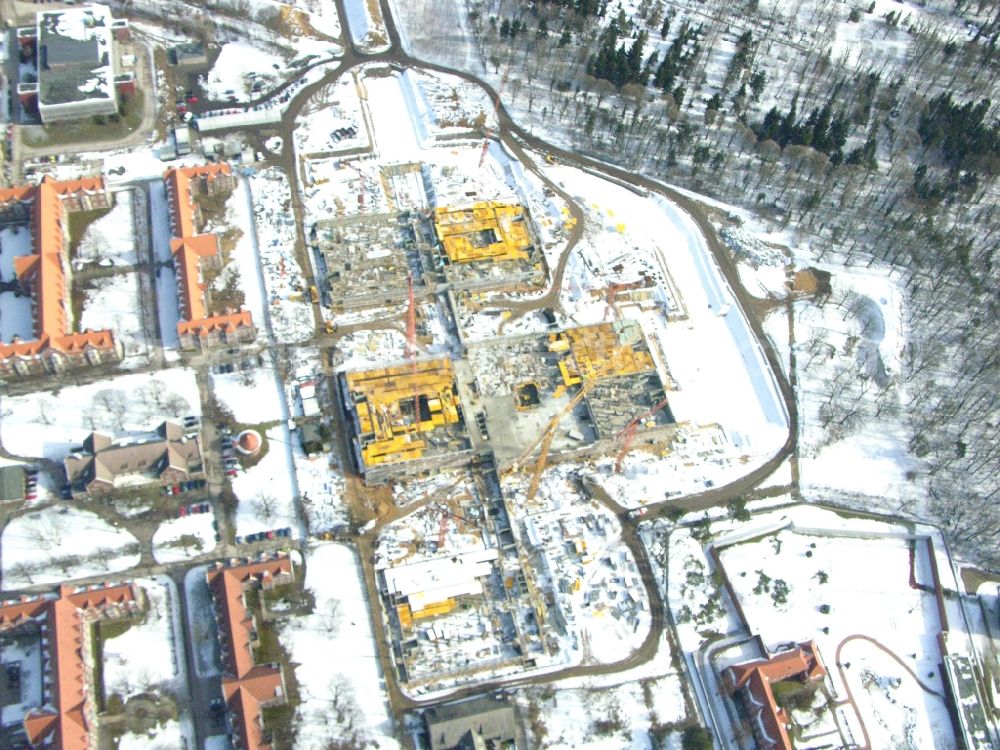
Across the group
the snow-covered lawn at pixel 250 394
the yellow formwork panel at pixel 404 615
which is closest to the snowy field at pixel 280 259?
the snow-covered lawn at pixel 250 394

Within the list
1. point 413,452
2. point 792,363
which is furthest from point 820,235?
point 413,452

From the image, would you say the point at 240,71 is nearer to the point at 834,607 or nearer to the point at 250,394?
the point at 250,394

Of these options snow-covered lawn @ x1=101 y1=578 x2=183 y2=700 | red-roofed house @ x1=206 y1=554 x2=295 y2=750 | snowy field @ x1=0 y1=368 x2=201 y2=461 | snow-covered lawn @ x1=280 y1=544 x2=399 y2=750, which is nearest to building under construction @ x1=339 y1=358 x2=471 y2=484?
snow-covered lawn @ x1=280 y1=544 x2=399 y2=750

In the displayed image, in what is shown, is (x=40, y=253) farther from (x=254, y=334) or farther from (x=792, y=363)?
(x=792, y=363)

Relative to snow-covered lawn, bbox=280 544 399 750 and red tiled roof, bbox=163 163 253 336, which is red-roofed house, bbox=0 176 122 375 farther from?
snow-covered lawn, bbox=280 544 399 750

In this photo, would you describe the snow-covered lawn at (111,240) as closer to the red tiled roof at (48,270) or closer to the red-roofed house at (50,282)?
the red-roofed house at (50,282)
